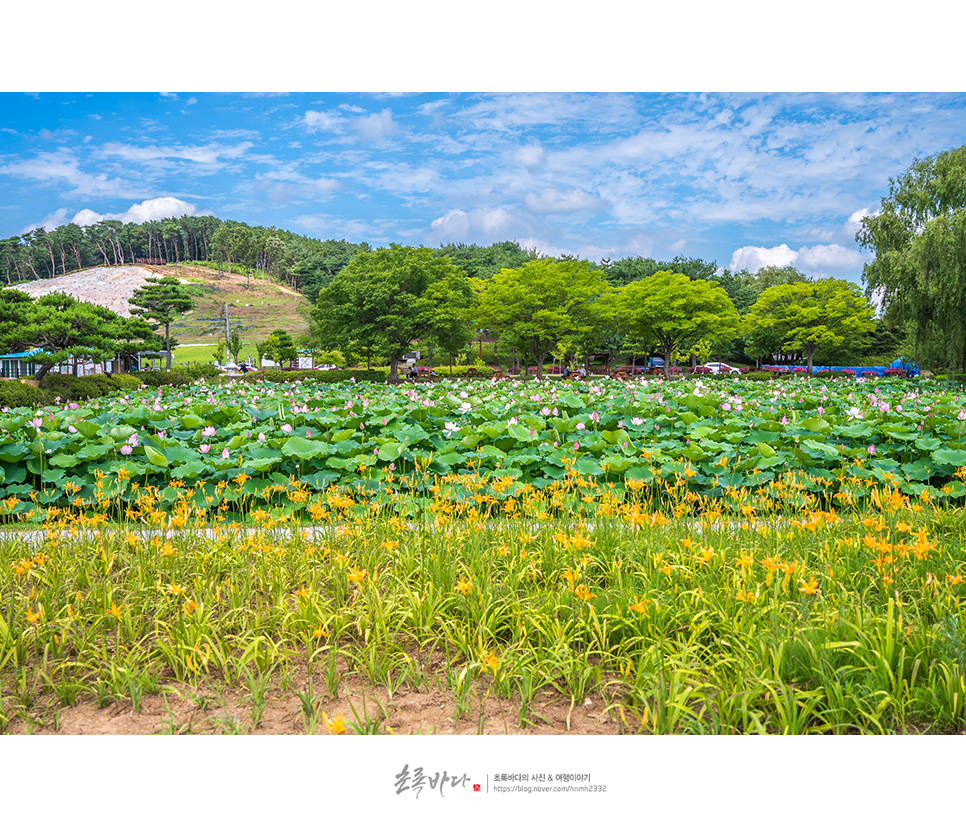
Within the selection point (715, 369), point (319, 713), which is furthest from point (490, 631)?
point (715, 369)

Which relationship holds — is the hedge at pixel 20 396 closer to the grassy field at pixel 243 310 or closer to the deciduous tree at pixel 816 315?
the deciduous tree at pixel 816 315

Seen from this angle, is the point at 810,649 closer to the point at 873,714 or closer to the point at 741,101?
the point at 873,714

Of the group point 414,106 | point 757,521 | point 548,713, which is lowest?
point 548,713

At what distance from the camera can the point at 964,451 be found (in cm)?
428

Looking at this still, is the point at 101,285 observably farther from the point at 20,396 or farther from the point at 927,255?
the point at 927,255

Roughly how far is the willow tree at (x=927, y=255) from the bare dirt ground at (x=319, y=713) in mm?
16694

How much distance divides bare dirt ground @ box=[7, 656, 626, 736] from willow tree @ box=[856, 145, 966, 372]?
16.7 meters

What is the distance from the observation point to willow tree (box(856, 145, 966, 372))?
13445mm

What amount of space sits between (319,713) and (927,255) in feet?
59.4

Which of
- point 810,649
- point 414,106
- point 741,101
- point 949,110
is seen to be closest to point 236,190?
point 414,106

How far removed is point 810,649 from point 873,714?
0.73ft

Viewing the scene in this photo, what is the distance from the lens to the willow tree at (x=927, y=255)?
44.1ft

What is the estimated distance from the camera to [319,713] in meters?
1.72

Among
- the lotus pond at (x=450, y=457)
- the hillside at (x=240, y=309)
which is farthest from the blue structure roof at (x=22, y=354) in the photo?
the hillside at (x=240, y=309)
